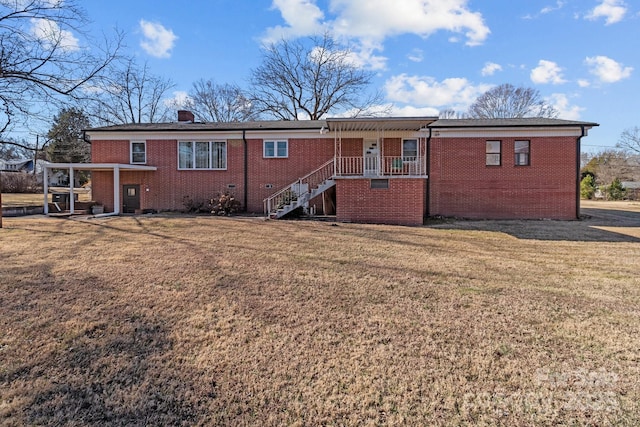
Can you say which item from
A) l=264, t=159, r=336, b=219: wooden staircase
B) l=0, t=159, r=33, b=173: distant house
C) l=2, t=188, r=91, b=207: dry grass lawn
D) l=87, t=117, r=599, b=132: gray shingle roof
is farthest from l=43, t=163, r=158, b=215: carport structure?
l=0, t=159, r=33, b=173: distant house

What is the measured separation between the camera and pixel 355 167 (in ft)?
48.5

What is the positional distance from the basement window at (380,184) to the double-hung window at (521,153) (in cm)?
625

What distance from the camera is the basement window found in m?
12.9

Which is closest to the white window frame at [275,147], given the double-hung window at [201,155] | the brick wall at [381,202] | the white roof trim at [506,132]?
the double-hung window at [201,155]

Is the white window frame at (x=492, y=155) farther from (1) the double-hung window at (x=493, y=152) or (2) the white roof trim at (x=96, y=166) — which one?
(2) the white roof trim at (x=96, y=166)

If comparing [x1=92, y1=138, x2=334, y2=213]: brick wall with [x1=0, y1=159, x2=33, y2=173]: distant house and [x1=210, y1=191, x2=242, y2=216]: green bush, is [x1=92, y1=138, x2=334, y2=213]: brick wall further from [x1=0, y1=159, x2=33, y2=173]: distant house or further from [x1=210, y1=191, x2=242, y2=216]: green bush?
[x1=0, y1=159, x2=33, y2=173]: distant house

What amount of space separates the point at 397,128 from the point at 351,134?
194 cm

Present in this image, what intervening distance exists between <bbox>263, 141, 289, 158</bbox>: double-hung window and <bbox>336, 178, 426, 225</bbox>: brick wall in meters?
3.84

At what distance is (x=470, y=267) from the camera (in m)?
6.04

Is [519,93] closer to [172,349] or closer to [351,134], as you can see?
[351,134]

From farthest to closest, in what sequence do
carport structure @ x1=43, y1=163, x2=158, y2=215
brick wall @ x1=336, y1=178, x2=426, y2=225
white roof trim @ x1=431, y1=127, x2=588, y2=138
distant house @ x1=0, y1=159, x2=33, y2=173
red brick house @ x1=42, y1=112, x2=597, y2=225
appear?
distant house @ x1=0, y1=159, x2=33, y2=173 < carport structure @ x1=43, y1=163, x2=158, y2=215 < white roof trim @ x1=431, y1=127, x2=588, y2=138 < red brick house @ x1=42, y1=112, x2=597, y2=225 < brick wall @ x1=336, y1=178, x2=426, y2=225

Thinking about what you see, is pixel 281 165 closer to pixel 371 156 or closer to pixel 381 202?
pixel 371 156

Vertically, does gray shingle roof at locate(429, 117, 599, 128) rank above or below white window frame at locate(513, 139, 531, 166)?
above

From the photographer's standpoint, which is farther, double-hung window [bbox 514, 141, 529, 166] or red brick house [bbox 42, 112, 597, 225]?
double-hung window [bbox 514, 141, 529, 166]
